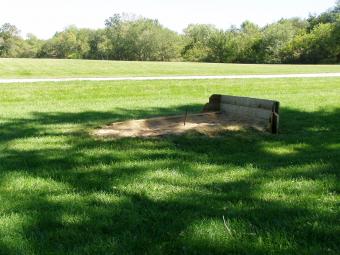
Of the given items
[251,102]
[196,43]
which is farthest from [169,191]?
[196,43]

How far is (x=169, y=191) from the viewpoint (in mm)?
4168

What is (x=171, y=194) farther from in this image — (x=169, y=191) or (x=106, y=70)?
(x=106, y=70)

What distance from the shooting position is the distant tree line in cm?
6762

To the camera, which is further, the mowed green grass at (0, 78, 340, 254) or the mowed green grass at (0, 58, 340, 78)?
the mowed green grass at (0, 58, 340, 78)

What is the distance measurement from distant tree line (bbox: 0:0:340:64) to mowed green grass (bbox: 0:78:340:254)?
60638 millimetres

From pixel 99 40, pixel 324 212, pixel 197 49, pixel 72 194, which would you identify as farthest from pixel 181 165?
pixel 99 40

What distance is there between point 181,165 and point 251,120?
2.85m

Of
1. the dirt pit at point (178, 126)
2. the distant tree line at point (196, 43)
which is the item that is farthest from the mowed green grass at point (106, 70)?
the distant tree line at point (196, 43)

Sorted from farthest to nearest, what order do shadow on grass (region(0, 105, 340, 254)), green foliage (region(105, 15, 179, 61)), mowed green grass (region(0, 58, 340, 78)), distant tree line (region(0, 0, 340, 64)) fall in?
green foliage (region(105, 15, 179, 61)), distant tree line (region(0, 0, 340, 64)), mowed green grass (region(0, 58, 340, 78)), shadow on grass (region(0, 105, 340, 254))

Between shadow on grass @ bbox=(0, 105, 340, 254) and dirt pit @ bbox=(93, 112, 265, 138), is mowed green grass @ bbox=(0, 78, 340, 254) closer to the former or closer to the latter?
shadow on grass @ bbox=(0, 105, 340, 254)

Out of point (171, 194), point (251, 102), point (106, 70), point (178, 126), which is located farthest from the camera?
point (106, 70)

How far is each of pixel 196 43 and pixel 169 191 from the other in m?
84.7

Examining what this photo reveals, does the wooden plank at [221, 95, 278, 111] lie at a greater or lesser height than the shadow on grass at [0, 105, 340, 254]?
greater

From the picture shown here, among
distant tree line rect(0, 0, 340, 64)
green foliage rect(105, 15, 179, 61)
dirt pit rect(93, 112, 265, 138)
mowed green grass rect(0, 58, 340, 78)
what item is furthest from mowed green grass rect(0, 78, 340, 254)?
green foliage rect(105, 15, 179, 61)
